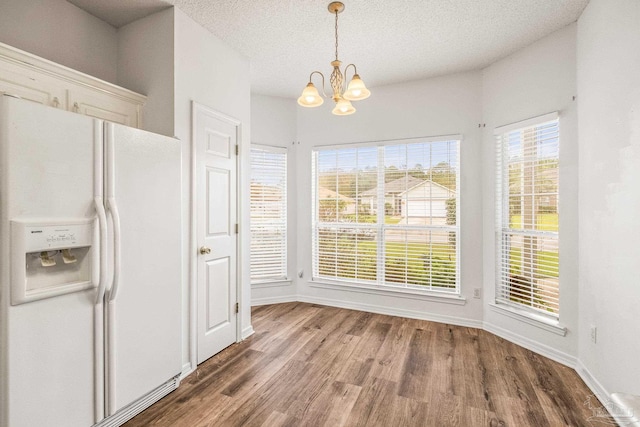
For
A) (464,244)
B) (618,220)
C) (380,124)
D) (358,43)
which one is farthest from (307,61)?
(618,220)

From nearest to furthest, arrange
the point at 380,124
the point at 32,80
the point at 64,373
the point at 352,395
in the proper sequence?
the point at 64,373
the point at 32,80
the point at 352,395
the point at 380,124

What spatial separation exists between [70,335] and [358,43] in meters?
3.15

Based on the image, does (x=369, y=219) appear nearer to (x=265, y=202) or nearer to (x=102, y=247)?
(x=265, y=202)

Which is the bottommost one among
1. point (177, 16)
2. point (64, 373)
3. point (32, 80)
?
point (64, 373)

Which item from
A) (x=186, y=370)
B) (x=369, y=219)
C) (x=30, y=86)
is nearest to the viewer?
(x=30, y=86)

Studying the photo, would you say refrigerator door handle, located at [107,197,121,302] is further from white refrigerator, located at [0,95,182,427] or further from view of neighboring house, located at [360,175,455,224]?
view of neighboring house, located at [360,175,455,224]

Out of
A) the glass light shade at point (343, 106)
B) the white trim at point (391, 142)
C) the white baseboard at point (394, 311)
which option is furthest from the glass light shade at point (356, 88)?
the white baseboard at point (394, 311)

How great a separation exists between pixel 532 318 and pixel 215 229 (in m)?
3.12

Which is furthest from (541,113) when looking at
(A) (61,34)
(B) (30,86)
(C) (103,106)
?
(A) (61,34)

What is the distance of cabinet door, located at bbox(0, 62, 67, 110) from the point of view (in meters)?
1.82

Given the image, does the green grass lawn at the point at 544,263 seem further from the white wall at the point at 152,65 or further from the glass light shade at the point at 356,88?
the white wall at the point at 152,65

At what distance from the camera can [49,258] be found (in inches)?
63.3

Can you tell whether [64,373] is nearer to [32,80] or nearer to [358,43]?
[32,80]

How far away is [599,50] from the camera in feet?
7.50
